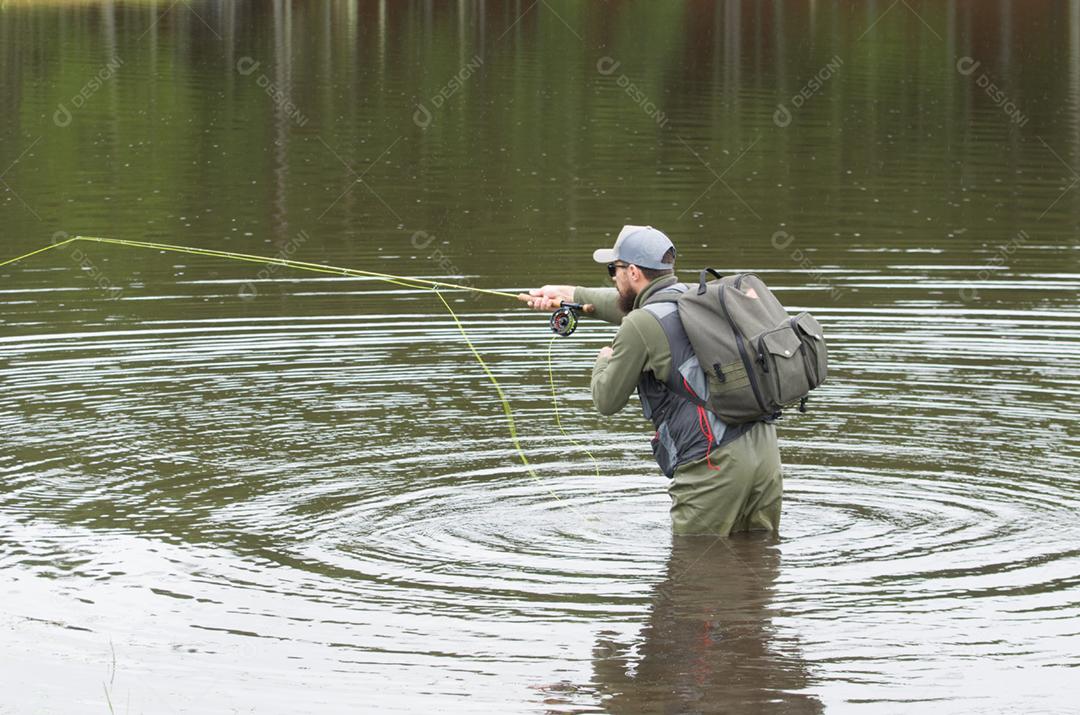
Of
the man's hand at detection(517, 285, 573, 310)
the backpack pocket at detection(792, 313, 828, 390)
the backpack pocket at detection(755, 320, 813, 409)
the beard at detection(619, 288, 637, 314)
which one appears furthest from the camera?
the man's hand at detection(517, 285, 573, 310)

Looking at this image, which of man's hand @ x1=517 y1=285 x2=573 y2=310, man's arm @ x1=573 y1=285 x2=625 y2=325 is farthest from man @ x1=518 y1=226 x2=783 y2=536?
man's hand @ x1=517 y1=285 x2=573 y2=310

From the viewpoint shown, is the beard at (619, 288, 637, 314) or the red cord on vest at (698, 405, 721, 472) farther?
the beard at (619, 288, 637, 314)

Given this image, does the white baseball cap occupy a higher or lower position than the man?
higher

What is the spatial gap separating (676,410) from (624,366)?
0.38 m

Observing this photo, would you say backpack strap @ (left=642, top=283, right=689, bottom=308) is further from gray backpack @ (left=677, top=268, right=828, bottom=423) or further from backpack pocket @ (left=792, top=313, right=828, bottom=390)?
backpack pocket @ (left=792, top=313, right=828, bottom=390)

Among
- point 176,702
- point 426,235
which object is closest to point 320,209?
point 426,235

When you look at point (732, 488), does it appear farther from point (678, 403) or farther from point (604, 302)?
point (604, 302)

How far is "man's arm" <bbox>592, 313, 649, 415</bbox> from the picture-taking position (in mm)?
8039

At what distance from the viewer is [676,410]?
26.9 feet

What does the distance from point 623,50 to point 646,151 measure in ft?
83.3

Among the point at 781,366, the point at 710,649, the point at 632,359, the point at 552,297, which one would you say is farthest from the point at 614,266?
the point at 710,649

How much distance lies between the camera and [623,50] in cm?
5397

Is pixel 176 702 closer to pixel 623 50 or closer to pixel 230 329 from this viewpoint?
pixel 230 329

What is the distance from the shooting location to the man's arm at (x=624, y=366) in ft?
26.4
